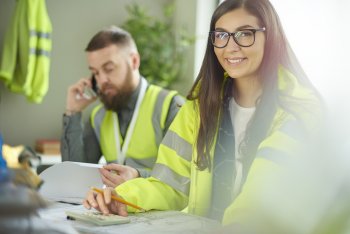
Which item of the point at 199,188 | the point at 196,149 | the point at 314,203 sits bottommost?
the point at 199,188

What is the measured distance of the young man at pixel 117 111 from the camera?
293 centimetres

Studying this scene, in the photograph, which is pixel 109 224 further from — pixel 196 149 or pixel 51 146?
pixel 51 146

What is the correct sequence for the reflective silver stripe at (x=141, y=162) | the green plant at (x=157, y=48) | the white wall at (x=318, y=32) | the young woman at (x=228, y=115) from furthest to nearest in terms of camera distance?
1. the green plant at (x=157, y=48)
2. the reflective silver stripe at (x=141, y=162)
3. the white wall at (x=318, y=32)
4. the young woman at (x=228, y=115)

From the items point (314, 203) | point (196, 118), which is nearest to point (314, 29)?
point (196, 118)

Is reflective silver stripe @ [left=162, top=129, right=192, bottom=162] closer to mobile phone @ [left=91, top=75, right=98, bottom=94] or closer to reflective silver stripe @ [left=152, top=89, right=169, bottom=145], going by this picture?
reflective silver stripe @ [left=152, top=89, right=169, bottom=145]

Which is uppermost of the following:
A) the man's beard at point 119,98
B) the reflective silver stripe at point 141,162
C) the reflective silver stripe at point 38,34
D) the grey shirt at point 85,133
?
the reflective silver stripe at point 38,34

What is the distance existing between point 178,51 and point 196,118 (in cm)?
284

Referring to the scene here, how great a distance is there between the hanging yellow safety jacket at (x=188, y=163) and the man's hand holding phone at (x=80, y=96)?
1132 mm

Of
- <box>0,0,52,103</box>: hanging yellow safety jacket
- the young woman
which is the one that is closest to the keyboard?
the young woman

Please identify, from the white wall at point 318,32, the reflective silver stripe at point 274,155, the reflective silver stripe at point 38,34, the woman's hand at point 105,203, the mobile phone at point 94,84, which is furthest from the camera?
the reflective silver stripe at point 38,34

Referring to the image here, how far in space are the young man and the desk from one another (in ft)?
3.87

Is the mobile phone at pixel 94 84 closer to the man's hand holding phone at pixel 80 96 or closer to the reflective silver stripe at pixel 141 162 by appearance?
the man's hand holding phone at pixel 80 96

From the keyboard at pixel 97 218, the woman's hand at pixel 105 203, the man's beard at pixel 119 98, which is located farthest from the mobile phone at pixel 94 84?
the keyboard at pixel 97 218

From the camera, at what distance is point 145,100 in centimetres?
303
